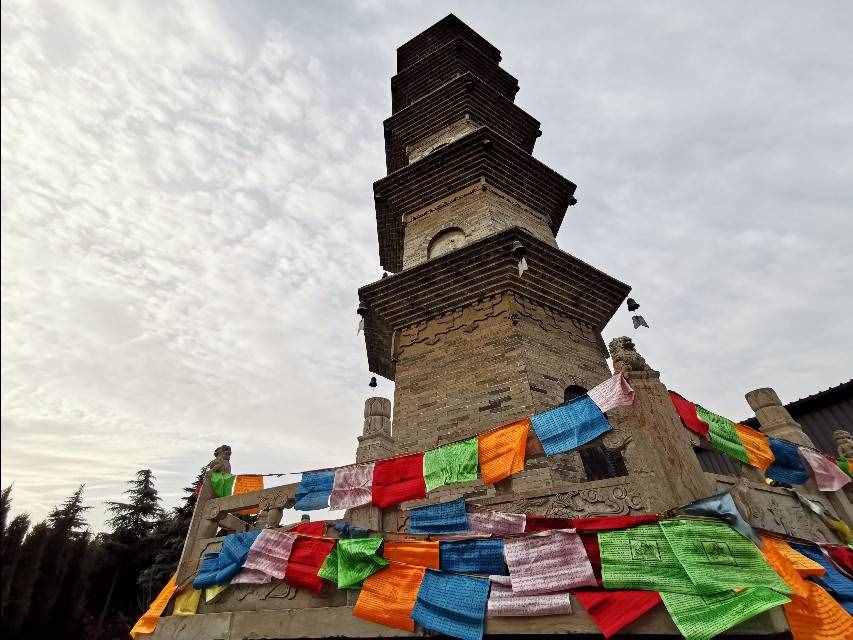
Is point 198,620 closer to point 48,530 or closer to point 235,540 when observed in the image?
point 235,540

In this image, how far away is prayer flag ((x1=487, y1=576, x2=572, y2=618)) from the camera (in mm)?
4859

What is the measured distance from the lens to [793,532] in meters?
5.70

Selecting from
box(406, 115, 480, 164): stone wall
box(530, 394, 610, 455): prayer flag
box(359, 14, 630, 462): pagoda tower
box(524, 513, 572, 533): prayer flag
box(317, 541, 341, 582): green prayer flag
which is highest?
box(406, 115, 480, 164): stone wall

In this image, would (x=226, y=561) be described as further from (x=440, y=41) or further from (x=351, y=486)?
(x=440, y=41)

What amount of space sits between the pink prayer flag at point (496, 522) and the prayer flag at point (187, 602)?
438cm

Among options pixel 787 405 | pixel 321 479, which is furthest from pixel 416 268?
pixel 787 405

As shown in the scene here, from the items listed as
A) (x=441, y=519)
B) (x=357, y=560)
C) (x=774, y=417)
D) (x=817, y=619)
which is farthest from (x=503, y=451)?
(x=774, y=417)

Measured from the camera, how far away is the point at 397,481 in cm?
689

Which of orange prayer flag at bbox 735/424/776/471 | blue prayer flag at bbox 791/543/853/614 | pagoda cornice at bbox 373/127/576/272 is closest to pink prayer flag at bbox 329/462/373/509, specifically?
blue prayer flag at bbox 791/543/853/614

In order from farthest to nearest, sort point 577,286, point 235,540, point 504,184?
point 504,184 → point 577,286 → point 235,540

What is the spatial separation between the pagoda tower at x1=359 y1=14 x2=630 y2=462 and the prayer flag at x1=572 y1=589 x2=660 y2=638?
148 inches

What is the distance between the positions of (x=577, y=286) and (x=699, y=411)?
19.0ft

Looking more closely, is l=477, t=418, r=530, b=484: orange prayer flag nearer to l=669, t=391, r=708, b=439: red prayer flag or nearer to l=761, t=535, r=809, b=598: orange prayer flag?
l=669, t=391, r=708, b=439: red prayer flag

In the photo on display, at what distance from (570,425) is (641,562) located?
1.86 meters
